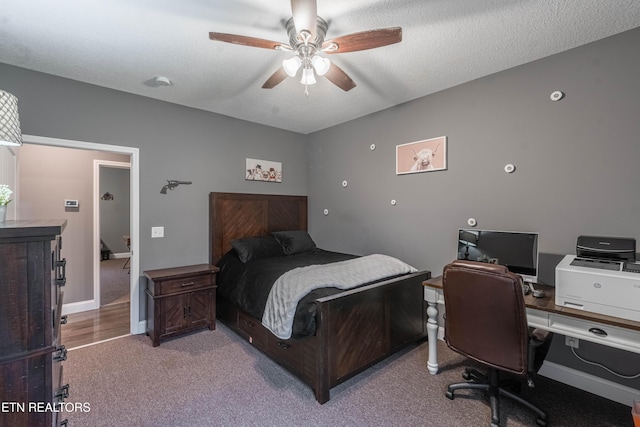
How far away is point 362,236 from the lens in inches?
151

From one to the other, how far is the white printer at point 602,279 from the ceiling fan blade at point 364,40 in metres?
1.78

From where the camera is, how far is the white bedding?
2146 millimetres

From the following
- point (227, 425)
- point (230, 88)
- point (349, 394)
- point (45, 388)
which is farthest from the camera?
point (230, 88)

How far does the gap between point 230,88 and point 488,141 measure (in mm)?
2594

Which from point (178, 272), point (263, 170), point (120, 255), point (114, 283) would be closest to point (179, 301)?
point (178, 272)

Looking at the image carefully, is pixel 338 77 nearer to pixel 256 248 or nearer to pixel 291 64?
pixel 291 64

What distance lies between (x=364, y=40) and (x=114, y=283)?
576 centimetres

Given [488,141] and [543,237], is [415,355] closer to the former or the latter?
[543,237]

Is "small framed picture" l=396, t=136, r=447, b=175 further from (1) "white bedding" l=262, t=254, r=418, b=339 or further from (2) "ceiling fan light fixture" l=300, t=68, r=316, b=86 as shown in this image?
(2) "ceiling fan light fixture" l=300, t=68, r=316, b=86

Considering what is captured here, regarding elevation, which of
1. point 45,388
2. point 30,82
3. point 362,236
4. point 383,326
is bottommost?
point 383,326

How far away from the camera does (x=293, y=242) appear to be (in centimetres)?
381

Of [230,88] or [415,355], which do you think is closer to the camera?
[415,355]

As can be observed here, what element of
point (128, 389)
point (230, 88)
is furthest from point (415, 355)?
point (230, 88)

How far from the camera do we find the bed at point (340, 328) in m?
2.04
